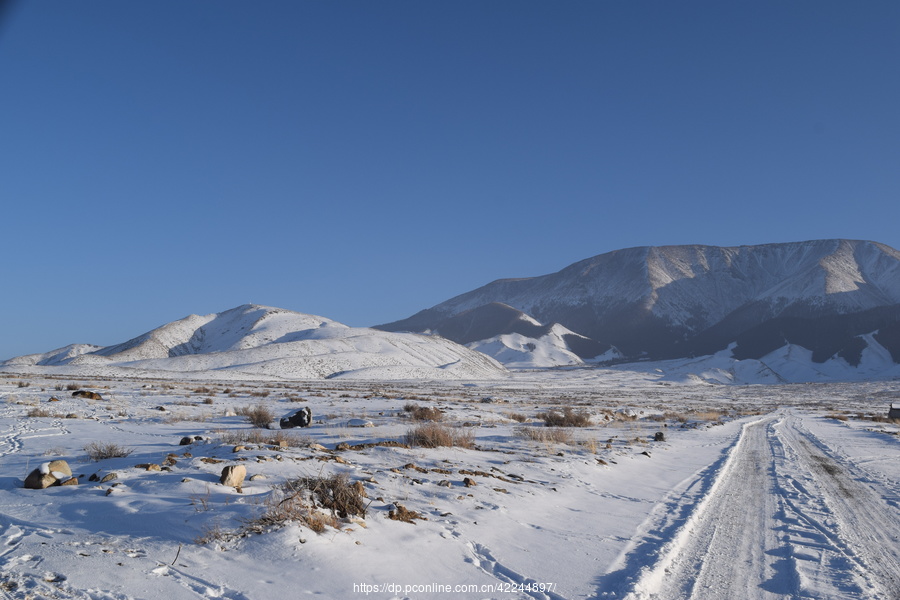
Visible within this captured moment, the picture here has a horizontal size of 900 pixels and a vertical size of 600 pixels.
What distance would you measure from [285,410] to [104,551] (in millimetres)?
19801

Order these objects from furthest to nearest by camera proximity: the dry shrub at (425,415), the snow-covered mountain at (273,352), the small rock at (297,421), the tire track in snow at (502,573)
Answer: the snow-covered mountain at (273,352)
the dry shrub at (425,415)
the small rock at (297,421)
the tire track in snow at (502,573)

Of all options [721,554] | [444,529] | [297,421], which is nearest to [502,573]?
[444,529]

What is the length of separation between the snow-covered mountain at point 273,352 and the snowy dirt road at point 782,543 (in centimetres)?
7254

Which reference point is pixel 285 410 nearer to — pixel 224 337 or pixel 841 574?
pixel 841 574

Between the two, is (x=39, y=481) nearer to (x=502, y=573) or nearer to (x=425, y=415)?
(x=502, y=573)

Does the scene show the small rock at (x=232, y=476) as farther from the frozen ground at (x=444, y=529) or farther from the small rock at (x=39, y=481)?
the small rock at (x=39, y=481)

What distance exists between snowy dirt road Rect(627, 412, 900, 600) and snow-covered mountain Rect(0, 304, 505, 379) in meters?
72.5

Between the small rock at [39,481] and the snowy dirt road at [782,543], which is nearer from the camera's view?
the snowy dirt road at [782,543]

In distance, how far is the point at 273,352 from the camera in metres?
102

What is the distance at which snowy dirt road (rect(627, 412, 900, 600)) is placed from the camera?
498cm

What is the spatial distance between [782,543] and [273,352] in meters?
103

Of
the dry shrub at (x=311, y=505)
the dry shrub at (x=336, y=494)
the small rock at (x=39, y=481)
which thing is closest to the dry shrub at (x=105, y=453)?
the small rock at (x=39, y=481)

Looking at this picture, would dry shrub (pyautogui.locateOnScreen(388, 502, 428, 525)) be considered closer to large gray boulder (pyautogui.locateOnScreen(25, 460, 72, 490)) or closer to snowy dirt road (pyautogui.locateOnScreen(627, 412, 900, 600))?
snowy dirt road (pyautogui.locateOnScreen(627, 412, 900, 600))

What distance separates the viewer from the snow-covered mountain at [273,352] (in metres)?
91.8
